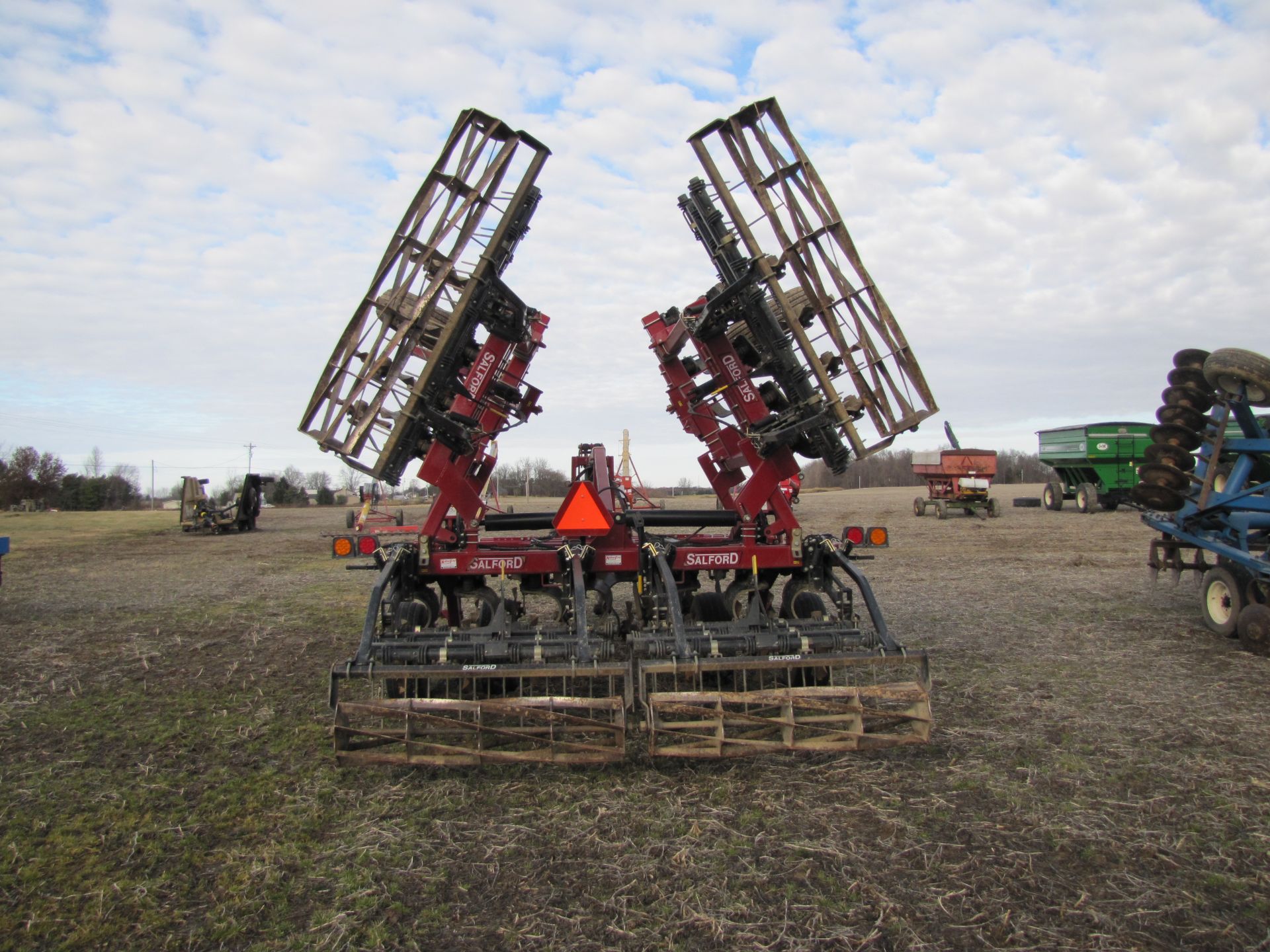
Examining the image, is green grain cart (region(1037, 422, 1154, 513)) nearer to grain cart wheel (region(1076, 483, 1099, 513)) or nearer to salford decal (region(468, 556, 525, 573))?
grain cart wheel (region(1076, 483, 1099, 513))

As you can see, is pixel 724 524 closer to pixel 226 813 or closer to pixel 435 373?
pixel 435 373

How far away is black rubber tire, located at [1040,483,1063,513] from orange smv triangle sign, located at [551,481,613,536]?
1002 inches

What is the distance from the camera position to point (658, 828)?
150 inches

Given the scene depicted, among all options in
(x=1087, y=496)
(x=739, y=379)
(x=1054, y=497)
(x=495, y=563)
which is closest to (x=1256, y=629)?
(x=739, y=379)

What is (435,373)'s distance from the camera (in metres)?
6.00

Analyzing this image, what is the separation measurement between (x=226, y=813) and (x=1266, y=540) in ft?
31.1

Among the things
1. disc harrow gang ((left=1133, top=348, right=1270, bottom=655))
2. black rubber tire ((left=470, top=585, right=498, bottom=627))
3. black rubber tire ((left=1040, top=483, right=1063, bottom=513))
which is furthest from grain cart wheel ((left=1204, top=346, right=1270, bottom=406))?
black rubber tire ((left=1040, top=483, right=1063, bottom=513))

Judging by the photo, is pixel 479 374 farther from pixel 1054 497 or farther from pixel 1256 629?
pixel 1054 497

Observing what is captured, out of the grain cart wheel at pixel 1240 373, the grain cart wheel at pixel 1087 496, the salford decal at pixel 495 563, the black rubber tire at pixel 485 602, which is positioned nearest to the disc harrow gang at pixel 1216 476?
the grain cart wheel at pixel 1240 373

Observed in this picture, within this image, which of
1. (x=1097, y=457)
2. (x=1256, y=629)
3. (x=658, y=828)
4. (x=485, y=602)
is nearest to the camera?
(x=658, y=828)

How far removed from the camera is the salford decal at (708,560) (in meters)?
6.31

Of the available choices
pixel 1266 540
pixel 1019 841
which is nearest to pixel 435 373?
pixel 1019 841

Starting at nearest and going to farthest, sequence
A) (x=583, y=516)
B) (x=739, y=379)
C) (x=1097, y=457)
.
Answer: (x=583, y=516)
(x=739, y=379)
(x=1097, y=457)

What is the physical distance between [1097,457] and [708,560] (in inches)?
912
